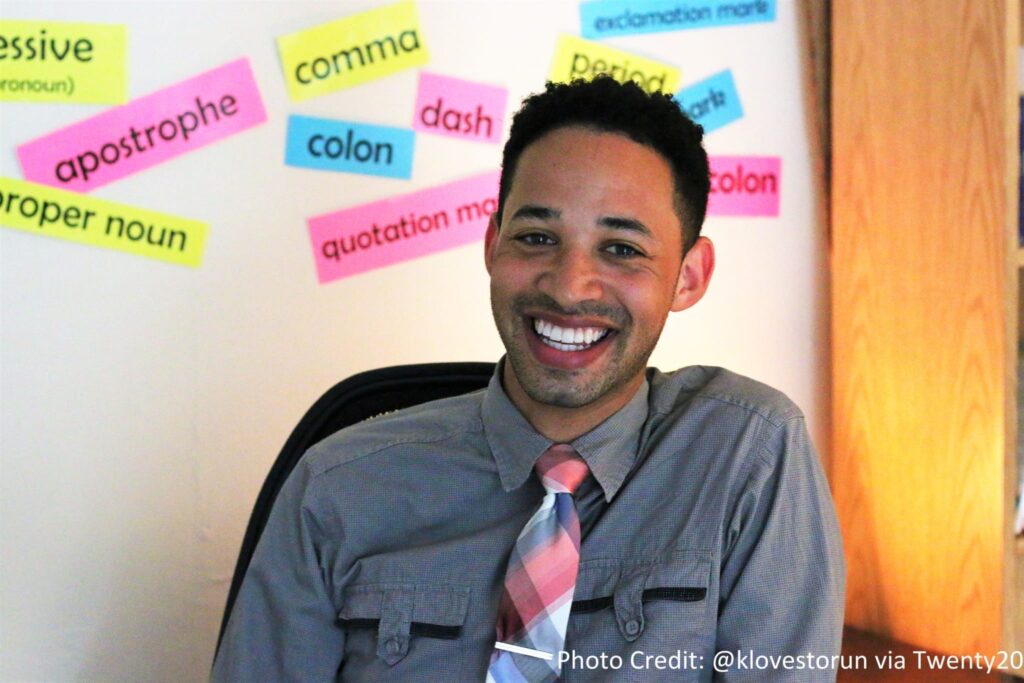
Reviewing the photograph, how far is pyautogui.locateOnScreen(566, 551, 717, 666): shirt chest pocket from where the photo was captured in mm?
1072

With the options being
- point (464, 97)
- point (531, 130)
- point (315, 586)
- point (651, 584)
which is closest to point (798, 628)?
point (651, 584)

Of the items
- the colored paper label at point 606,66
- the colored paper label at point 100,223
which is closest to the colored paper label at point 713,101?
the colored paper label at point 606,66

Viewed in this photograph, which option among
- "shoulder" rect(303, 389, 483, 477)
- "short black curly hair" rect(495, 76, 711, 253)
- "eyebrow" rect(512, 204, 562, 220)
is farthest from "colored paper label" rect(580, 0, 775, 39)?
"shoulder" rect(303, 389, 483, 477)

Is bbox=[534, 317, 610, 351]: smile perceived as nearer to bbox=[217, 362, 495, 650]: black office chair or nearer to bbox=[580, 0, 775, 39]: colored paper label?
bbox=[217, 362, 495, 650]: black office chair

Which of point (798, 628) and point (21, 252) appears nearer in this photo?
point (798, 628)

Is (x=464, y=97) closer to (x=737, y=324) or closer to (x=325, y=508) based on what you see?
(x=737, y=324)

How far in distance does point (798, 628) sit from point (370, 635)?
1.39 ft

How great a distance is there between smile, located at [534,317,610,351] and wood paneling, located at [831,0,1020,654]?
708 mm

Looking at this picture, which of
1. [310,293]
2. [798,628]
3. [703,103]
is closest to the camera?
[798,628]

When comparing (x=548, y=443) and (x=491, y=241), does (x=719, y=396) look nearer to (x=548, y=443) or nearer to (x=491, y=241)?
(x=548, y=443)

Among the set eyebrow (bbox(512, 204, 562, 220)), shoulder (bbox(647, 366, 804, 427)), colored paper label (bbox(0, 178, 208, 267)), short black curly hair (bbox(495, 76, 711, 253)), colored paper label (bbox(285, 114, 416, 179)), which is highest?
colored paper label (bbox(285, 114, 416, 179))

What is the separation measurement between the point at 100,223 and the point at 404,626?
69cm

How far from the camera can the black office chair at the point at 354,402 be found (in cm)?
124

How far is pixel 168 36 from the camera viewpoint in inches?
57.6
